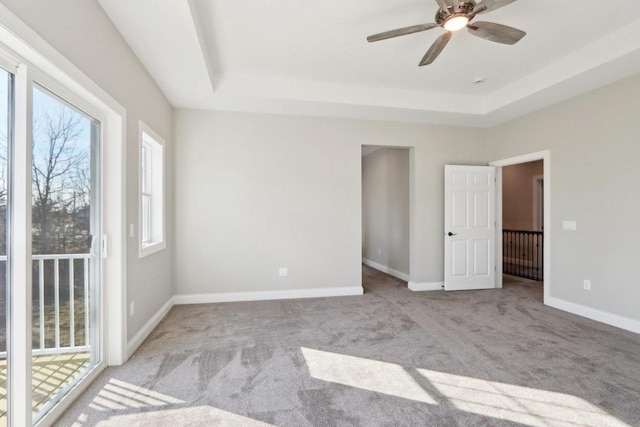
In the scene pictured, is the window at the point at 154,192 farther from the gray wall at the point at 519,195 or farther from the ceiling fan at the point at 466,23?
the gray wall at the point at 519,195

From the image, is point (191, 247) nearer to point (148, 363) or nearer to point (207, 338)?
point (207, 338)

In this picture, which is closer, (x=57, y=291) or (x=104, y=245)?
(x=57, y=291)

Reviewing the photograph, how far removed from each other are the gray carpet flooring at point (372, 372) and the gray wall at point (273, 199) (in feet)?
2.41

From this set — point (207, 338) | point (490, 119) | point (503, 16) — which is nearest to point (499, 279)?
point (490, 119)

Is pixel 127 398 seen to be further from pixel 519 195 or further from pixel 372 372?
pixel 519 195

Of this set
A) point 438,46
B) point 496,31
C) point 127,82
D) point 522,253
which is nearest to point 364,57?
point 438,46

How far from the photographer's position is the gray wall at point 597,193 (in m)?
3.15

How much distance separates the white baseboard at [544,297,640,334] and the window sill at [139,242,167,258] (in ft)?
16.3

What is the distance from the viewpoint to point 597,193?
3447 mm

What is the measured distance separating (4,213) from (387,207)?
18.5 feet

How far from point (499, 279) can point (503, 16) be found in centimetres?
390

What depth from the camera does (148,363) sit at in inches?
96.1

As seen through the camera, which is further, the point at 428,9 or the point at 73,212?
the point at 428,9

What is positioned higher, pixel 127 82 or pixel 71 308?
pixel 127 82
